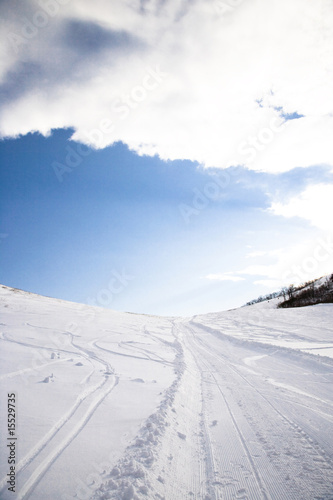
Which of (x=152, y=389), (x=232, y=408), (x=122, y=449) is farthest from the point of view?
(x=152, y=389)

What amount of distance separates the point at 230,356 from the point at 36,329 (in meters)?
8.48

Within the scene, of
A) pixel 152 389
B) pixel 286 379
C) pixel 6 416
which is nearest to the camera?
pixel 6 416

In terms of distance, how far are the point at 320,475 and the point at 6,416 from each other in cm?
422

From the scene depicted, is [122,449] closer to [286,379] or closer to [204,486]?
[204,486]

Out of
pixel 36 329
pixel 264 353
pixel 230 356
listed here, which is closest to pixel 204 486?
pixel 230 356

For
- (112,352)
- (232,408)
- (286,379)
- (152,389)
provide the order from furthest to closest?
(112,352) < (286,379) < (152,389) < (232,408)

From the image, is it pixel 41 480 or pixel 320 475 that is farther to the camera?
pixel 320 475

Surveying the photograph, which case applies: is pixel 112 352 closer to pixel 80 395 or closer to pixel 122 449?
pixel 80 395

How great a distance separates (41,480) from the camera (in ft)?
7.55

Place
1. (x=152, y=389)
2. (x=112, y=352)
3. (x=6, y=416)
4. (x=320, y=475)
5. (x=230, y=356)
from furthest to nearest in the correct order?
(x=230, y=356)
(x=112, y=352)
(x=152, y=389)
(x=6, y=416)
(x=320, y=475)

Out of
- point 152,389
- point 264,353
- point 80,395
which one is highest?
point 80,395

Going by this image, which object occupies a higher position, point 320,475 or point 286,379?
point 320,475

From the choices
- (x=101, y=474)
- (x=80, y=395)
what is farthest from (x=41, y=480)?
(x=80, y=395)

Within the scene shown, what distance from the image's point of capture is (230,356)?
355 inches
